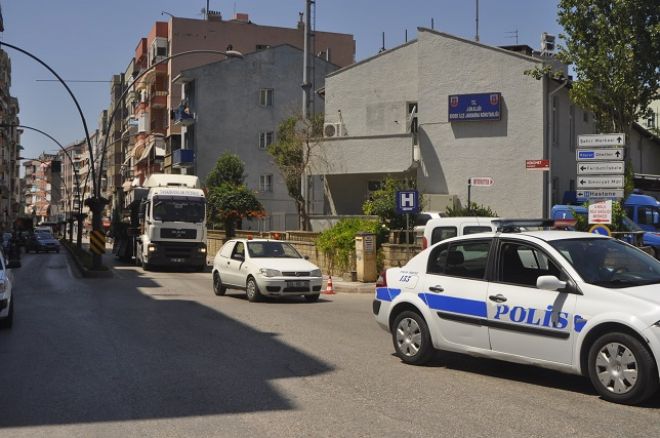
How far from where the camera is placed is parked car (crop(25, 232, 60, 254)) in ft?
198

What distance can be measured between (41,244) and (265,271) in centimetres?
4727

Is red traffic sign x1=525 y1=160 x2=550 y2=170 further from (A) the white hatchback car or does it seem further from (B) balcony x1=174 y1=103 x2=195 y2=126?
(B) balcony x1=174 y1=103 x2=195 y2=126

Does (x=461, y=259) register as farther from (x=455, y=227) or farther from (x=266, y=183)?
(x=266, y=183)

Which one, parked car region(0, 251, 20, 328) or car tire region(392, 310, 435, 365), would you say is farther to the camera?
parked car region(0, 251, 20, 328)

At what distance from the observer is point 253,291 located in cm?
1797

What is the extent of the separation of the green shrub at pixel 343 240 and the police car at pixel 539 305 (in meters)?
14.9

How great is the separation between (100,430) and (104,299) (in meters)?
12.7

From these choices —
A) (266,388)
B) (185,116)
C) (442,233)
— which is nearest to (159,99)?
(185,116)

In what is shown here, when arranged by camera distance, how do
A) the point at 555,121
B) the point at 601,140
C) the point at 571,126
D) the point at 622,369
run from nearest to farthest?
the point at 622,369 → the point at 601,140 → the point at 555,121 → the point at 571,126

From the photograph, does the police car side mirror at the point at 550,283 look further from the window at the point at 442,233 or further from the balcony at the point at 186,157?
the balcony at the point at 186,157

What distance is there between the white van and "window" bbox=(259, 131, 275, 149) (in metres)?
40.0

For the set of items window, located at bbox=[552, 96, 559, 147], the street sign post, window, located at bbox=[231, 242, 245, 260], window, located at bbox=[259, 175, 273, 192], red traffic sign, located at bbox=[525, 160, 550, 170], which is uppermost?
window, located at bbox=[552, 96, 559, 147]

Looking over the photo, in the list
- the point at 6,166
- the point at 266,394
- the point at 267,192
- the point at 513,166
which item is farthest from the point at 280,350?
the point at 6,166

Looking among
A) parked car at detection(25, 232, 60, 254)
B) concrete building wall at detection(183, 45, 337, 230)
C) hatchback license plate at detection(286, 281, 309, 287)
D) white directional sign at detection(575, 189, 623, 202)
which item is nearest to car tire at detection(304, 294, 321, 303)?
hatchback license plate at detection(286, 281, 309, 287)
